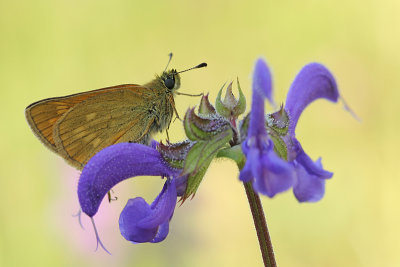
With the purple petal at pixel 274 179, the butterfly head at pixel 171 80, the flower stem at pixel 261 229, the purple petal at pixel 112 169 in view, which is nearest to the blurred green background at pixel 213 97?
the butterfly head at pixel 171 80

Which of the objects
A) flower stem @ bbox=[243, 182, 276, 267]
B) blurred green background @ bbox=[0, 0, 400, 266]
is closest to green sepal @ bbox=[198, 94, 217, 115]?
flower stem @ bbox=[243, 182, 276, 267]

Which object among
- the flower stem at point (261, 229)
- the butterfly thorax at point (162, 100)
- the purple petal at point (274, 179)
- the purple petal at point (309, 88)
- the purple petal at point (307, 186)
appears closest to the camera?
the purple petal at point (274, 179)

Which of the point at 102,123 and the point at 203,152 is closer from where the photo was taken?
the point at 203,152

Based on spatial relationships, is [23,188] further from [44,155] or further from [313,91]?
[313,91]

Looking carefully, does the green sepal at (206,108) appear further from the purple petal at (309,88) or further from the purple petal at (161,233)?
the purple petal at (161,233)

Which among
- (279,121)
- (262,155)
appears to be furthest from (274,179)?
(279,121)

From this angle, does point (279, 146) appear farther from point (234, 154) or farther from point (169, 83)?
point (169, 83)
